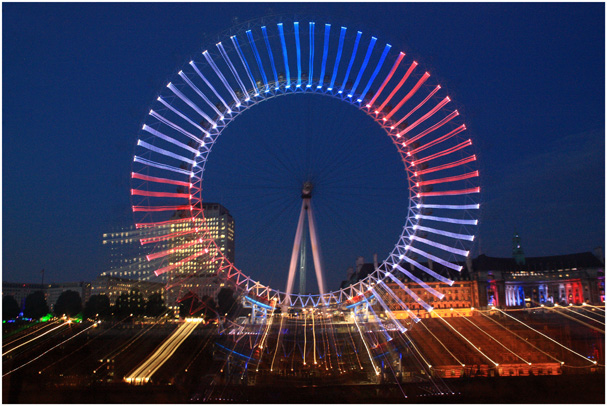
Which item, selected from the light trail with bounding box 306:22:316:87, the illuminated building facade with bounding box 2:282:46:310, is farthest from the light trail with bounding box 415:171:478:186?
the illuminated building facade with bounding box 2:282:46:310

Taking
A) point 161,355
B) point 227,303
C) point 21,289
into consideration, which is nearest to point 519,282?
point 227,303

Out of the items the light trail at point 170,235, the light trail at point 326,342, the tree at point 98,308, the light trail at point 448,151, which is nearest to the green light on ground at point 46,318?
the tree at point 98,308

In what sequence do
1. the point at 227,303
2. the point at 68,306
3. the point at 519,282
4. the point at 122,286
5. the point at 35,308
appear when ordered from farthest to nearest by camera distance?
the point at 519,282, the point at 122,286, the point at 227,303, the point at 68,306, the point at 35,308

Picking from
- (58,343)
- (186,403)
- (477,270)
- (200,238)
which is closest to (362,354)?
(200,238)

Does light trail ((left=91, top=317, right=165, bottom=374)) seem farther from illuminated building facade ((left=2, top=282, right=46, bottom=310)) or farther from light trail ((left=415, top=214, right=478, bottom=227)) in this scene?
illuminated building facade ((left=2, top=282, right=46, bottom=310))

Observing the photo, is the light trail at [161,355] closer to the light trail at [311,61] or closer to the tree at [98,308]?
the tree at [98,308]

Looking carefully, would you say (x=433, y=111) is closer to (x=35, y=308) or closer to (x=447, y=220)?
(x=447, y=220)
